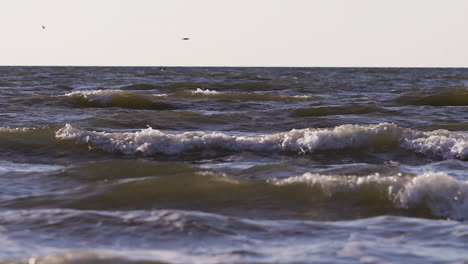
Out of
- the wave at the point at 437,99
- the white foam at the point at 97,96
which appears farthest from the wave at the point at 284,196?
the wave at the point at 437,99

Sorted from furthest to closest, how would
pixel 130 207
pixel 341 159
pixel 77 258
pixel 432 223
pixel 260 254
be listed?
pixel 341 159 < pixel 130 207 < pixel 432 223 < pixel 260 254 < pixel 77 258

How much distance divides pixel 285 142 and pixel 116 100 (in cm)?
937

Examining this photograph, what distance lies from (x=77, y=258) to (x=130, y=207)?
2090 millimetres

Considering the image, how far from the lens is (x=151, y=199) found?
738 centimetres

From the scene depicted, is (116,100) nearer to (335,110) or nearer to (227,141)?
(335,110)

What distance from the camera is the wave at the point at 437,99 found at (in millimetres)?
20375

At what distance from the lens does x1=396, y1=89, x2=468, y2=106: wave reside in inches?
802

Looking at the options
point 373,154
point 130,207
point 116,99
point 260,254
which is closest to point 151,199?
point 130,207

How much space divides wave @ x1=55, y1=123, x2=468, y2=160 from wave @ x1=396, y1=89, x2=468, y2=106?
27.8 feet

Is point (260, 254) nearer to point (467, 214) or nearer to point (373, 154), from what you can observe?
point (467, 214)

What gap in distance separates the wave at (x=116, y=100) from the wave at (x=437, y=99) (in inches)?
243

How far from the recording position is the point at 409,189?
7.39 metres

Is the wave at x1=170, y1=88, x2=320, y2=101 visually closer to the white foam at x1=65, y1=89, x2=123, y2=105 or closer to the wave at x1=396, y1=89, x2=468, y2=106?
the white foam at x1=65, y1=89, x2=123, y2=105

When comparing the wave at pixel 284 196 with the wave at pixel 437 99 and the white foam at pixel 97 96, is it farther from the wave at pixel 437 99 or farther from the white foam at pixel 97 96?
the wave at pixel 437 99
